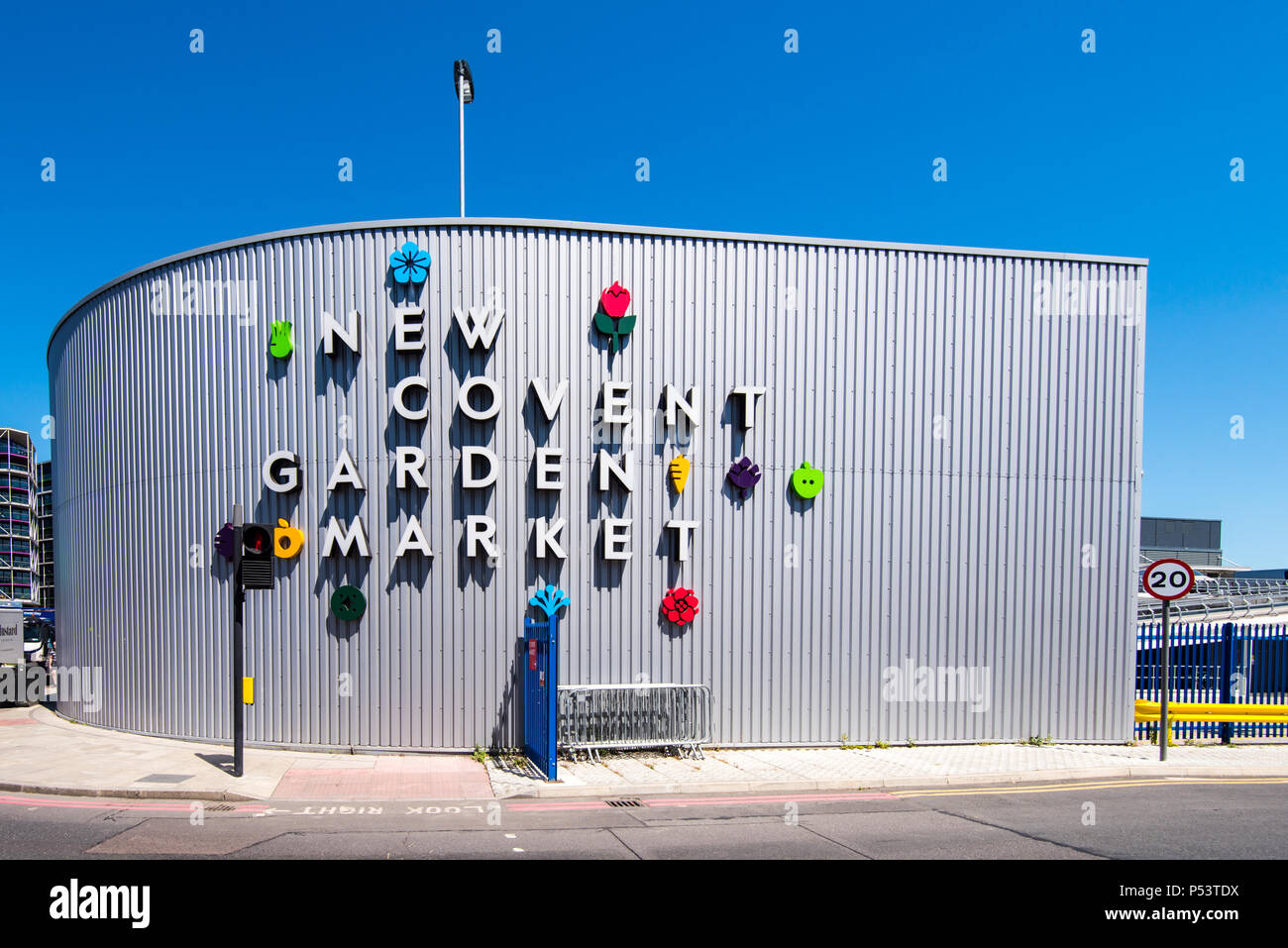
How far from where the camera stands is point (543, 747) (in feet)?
35.9

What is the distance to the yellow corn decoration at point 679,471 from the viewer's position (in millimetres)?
12695

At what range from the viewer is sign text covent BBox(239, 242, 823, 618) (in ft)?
40.4

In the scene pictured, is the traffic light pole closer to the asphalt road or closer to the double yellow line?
the asphalt road

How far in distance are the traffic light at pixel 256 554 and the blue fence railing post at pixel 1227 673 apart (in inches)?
560

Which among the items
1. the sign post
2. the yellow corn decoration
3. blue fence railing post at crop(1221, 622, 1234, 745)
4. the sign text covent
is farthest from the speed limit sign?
the yellow corn decoration

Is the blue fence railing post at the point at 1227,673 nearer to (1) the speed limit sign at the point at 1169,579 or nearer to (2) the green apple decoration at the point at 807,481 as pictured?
(1) the speed limit sign at the point at 1169,579

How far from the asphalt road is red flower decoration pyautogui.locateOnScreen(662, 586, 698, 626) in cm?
295

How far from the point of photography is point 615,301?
1253cm

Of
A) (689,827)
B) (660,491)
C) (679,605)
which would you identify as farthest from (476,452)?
(689,827)

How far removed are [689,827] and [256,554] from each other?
20.3ft

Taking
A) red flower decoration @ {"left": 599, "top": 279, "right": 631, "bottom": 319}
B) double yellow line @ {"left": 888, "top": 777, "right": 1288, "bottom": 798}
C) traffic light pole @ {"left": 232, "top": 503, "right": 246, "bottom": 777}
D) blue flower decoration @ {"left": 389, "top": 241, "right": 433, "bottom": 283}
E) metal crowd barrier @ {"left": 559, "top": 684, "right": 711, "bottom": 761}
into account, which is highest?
blue flower decoration @ {"left": 389, "top": 241, "right": 433, "bottom": 283}

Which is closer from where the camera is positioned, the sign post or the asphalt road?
the asphalt road
